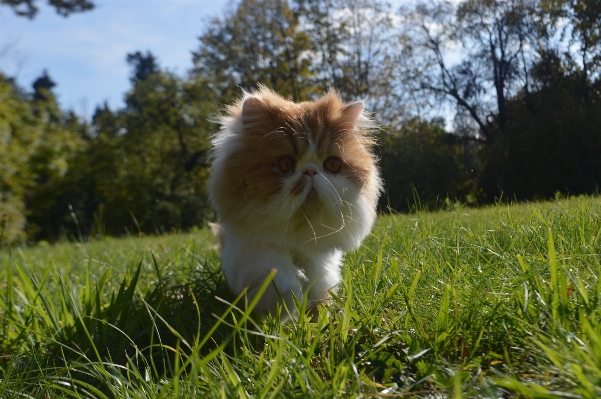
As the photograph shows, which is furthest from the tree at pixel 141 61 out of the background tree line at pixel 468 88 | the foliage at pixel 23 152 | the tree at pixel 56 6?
the background tree line at pixel 468 88

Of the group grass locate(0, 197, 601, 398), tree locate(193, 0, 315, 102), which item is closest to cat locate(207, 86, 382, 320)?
grass locate(0, 197, 601, 398)

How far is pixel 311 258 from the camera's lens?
2252 millimetres

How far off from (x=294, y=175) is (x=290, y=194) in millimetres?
96

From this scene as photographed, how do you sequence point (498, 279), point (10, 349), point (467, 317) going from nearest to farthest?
1. point (467, 317)
2. point (498, 279)
3. point (10, 349)

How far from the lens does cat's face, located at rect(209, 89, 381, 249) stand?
2064mm

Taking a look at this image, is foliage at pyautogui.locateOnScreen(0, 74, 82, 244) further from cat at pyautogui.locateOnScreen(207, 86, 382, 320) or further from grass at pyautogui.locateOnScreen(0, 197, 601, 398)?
cat at pyautogui.locateOnScreen(207, 86, 382, 320)

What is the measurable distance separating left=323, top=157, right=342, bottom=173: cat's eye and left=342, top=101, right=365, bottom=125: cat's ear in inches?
10.4

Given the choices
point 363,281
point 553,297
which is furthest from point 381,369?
point 363,281

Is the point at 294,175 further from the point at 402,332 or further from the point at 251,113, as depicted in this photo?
the point at 402,332

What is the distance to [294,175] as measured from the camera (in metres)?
2.06

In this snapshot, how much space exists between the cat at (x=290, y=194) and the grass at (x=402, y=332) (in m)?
0.18

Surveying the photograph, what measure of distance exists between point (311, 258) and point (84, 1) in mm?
12935

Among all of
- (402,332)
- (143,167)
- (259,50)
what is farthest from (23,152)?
(402,332)

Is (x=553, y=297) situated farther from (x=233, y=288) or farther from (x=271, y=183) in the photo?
(x=233, y=288)
